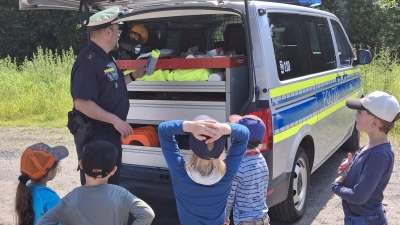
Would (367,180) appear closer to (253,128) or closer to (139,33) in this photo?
(253,128)

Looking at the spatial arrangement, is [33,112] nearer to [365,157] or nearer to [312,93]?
[312,93]

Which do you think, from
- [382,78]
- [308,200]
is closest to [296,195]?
[308,200]

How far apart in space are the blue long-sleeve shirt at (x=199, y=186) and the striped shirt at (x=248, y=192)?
269mm

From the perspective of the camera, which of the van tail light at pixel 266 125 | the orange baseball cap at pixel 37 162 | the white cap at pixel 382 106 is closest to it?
the white cap at pixel 382 106

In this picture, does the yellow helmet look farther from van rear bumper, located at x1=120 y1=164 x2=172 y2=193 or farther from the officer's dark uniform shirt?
van rear bumper, located at x1=120 y1=164 x2=172 y2=193

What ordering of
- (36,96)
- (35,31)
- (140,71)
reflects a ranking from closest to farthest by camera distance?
(140,71)
(36,96)
(35,31)

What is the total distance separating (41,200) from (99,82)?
1038 millimetres

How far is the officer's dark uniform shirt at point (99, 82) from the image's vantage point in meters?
3.44

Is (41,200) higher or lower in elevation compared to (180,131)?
lower

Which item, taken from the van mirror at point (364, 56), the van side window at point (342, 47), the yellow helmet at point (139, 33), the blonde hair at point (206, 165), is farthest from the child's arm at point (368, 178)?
the van mirror at point (364, 56)

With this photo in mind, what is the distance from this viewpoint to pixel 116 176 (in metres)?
3.65

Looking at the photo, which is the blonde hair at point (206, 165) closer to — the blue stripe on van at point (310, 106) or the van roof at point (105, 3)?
the blue stripe on van at point (310, 106)

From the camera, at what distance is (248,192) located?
9.80ft

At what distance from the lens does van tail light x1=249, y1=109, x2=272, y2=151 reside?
12.1 feet
